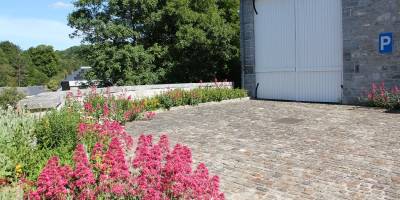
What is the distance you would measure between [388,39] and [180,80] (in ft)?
30.7

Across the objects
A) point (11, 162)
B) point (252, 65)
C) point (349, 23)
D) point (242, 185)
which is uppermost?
point (349, 23)

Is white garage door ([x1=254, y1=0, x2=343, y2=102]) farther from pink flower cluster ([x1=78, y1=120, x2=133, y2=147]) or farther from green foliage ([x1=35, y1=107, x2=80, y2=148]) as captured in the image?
green foliage ([x1=35, y1=107, x2=80, y2=148])

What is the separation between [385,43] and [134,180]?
10520 millimetres

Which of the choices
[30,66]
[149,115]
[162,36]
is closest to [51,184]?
[149,115]

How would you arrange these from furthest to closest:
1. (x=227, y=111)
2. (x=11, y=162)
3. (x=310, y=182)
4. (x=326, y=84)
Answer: (x=326, y=84), (x=227, y=111), (x=310, y=182), (x=11, y=162)

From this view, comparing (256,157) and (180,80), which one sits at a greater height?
(180,80)

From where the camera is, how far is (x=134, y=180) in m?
3.53

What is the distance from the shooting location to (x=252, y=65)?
16.0m

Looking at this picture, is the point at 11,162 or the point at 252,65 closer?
the point at 11,162

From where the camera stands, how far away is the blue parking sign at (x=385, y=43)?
11.6 metres

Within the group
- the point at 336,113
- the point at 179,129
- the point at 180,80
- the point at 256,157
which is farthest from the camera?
the point at 180,80

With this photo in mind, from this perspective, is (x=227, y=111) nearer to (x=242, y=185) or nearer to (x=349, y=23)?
(x=349, y=23)

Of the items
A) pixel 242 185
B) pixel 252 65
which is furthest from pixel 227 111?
pixel 242 185

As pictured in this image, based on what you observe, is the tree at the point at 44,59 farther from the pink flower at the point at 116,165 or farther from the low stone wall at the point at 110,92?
the pink flower at the point at 116,165
